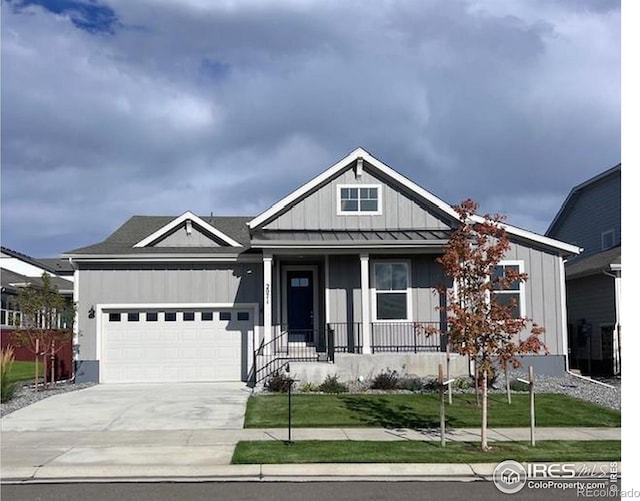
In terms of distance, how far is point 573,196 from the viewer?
101 ft

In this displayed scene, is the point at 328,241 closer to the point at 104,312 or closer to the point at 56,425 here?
the point at 104,312

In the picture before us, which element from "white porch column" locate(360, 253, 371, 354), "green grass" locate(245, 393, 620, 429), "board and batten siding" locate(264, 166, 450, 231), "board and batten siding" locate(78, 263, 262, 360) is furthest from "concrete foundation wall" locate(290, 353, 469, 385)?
"board and batten siding" locate(264, 166, 450, 231)

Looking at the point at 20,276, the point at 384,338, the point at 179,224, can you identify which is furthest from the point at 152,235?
the point at 20,276

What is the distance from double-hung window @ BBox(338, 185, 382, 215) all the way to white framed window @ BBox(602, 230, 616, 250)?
11.4m

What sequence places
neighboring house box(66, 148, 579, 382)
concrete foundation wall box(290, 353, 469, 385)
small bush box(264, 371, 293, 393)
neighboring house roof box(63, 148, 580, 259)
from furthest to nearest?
neighboring house box(66, 148, 579, 382) < neighboring house roof box(63, 148, 580, 259) < concrete foundation wall box(290, 353, 469, 385) < small bush box(264, 371, 293, 393)

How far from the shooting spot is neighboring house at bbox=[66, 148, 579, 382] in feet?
66.6

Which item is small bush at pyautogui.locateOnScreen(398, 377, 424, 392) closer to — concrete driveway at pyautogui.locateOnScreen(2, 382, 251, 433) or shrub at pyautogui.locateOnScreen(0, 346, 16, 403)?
concrete driveway at pyautogui.locateOnScreen(2, 382, 251, 433)

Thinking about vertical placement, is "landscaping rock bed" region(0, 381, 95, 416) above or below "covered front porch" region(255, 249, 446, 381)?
below

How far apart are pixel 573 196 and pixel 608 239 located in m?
3.67

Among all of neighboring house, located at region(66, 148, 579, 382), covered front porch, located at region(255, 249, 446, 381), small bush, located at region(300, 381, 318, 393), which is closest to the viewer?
small bush, located at region(300, 381, 318, 393)

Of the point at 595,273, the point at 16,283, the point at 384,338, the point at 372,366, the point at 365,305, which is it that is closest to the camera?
the point at 372,366

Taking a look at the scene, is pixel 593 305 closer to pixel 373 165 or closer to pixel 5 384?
pixel 373 165

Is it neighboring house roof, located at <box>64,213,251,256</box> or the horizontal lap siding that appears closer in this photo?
the horizontal lap siding
